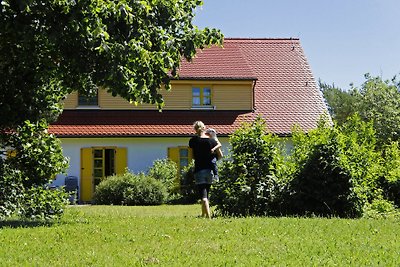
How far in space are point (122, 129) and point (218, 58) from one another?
6390 millimetres

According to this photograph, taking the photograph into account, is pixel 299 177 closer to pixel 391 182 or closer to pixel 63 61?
pixel 391 182

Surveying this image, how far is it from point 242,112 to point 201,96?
1.99 m

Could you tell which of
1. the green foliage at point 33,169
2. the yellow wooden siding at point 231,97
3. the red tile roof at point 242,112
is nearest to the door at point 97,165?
the red tile roof at point 242,112

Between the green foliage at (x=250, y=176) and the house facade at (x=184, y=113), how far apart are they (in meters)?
13.2

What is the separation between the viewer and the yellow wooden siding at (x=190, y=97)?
29125 millimetres

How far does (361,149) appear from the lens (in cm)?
1466

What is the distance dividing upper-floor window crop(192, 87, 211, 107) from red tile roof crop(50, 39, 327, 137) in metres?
0.40

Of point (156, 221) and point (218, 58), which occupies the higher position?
point (218, 58)

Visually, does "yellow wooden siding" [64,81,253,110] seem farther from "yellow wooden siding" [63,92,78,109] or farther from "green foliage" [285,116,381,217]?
"green foliage" [285,116,381,217]

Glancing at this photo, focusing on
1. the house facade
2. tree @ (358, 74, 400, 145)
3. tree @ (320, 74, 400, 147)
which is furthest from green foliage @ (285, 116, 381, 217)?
tree @ (358, 74, 400, 145)

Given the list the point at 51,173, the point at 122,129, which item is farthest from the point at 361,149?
the point at 122,129

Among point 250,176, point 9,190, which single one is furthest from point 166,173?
point 9,190

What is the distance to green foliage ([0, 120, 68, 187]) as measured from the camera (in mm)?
13516

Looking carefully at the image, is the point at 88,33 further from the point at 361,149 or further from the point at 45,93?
the point at 361,149
